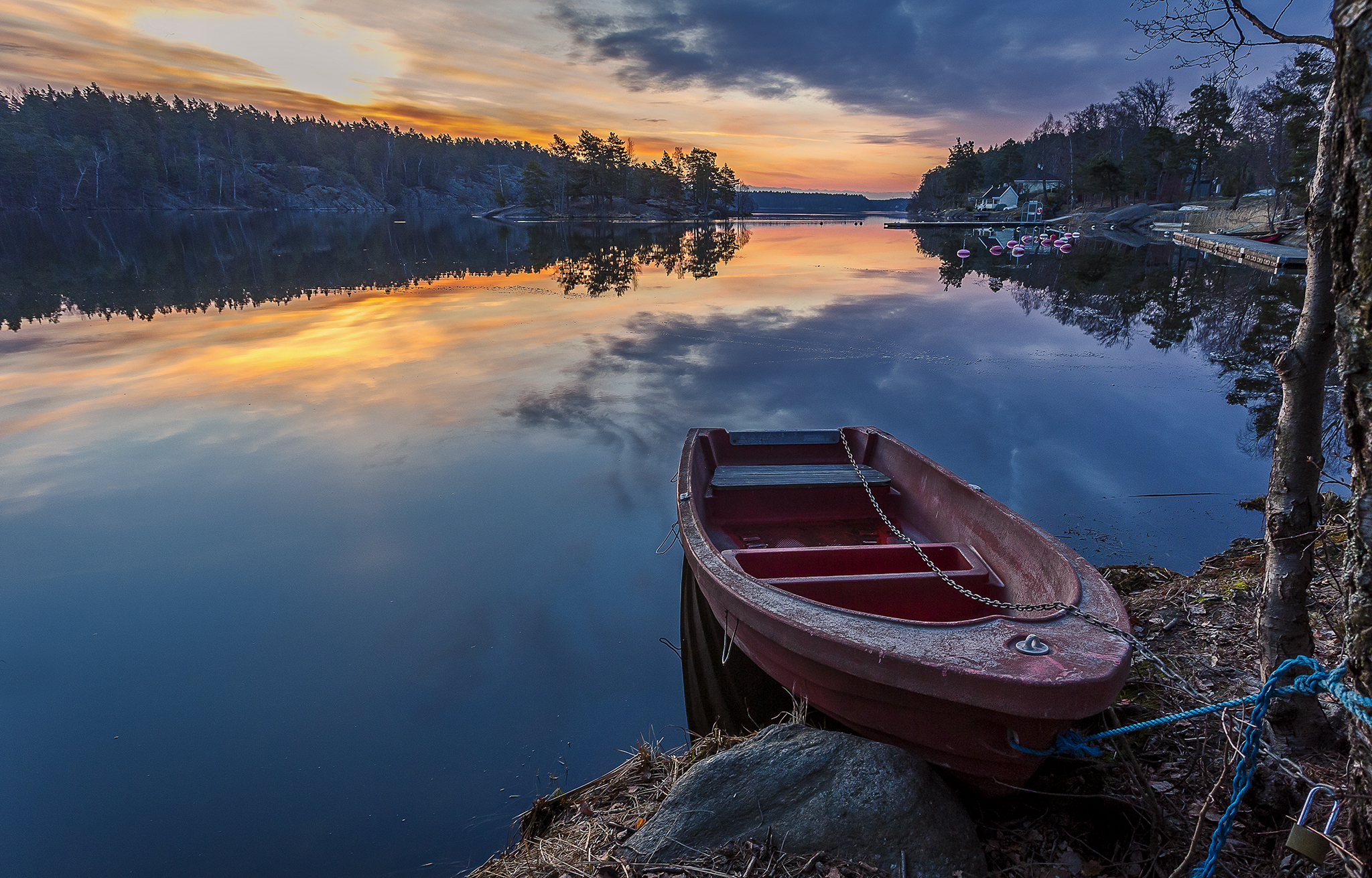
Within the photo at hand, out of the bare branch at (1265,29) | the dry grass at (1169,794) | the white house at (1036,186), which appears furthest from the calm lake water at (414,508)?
the white house at (1036,186)

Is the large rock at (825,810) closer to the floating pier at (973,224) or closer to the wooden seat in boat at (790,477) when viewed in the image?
the wooden seat in boat at (790,477)

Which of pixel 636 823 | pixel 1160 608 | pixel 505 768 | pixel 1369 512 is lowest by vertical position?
pixel 505 768

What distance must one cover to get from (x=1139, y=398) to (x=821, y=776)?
12.2m

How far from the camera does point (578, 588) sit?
633 centimetres

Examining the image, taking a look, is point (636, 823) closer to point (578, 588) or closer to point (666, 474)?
point (578, 588)

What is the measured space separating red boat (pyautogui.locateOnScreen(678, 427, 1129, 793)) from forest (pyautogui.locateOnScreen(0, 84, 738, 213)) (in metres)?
100

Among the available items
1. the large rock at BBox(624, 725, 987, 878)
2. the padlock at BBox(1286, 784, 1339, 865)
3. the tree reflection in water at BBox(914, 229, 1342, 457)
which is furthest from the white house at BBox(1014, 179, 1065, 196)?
the padlock at BBox(1286, 784, 1339, 865)

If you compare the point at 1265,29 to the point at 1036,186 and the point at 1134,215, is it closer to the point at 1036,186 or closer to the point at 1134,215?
the point at 1134,215

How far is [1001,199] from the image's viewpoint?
89.2m

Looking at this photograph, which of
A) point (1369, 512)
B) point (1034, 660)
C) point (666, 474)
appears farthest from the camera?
point (666, 474)

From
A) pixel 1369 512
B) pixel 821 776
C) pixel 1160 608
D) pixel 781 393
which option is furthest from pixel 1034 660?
pixel 781 393

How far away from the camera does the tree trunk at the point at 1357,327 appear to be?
1729 mm

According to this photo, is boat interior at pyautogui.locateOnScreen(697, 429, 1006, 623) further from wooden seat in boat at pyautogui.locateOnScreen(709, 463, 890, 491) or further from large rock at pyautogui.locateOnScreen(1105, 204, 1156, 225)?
large rock at pyautogui.locateOnScreen(1105, 204, 1156, 225)

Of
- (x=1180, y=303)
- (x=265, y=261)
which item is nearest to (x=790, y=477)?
(x=1180, y=303)
